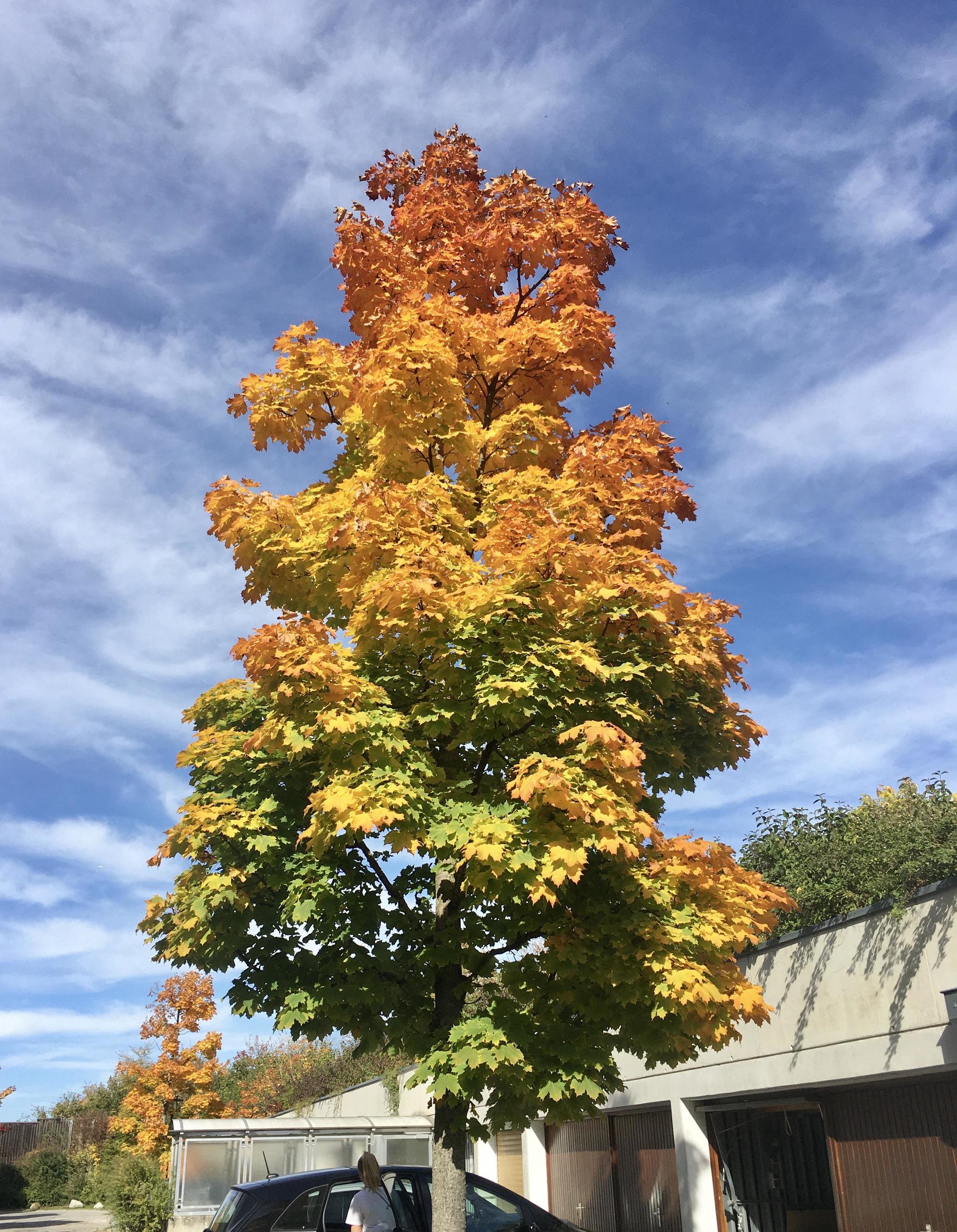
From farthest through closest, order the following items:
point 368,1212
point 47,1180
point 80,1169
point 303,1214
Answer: point 47,1180
point 80,1169
point 303,1214
point 368,1212

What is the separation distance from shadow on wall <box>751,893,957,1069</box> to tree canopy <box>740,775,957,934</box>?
35cm

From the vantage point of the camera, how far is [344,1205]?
10180mm

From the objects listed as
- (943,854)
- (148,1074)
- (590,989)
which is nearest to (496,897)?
(590,989)

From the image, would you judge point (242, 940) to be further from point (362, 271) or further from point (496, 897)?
point (362, 271)

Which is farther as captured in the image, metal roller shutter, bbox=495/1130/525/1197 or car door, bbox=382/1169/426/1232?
metal roller shutter, bbox=495/1130/525/1197

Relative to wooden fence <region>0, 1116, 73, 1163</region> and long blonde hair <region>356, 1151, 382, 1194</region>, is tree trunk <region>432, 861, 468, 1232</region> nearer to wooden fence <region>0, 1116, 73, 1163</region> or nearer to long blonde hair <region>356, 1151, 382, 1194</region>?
long blonde hair <region>356, 1151, 382, 1194</region>

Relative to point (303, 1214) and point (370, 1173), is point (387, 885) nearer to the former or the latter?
point (370, 1173)

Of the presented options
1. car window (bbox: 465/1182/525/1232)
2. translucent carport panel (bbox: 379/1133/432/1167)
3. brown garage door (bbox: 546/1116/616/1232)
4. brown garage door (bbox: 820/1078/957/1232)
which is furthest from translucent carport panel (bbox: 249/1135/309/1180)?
brown garage door (bbox: 820/1078/957/1232)

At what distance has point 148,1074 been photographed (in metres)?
25.2

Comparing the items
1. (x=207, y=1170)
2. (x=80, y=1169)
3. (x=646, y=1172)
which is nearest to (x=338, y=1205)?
(x=646, y=1172)

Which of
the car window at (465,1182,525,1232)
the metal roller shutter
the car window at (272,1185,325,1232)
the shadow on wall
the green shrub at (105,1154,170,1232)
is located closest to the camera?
the car window at (272,1185,325,1232)

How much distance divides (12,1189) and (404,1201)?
132 feet

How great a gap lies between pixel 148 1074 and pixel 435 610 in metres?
22.1

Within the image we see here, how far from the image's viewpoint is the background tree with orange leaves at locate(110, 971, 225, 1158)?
24.9 m
